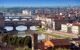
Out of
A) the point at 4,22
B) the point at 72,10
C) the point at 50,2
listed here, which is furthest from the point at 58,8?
the point at 4,22

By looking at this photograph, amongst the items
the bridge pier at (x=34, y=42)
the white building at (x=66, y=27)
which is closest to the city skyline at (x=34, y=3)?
the bridge pier at (x=34, y=42)

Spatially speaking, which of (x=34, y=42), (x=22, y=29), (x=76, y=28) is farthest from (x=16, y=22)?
(x=76, y=28)

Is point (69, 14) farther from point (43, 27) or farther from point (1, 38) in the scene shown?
point (1, 38)

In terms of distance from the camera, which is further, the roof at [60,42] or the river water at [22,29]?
the river water at [22,29]

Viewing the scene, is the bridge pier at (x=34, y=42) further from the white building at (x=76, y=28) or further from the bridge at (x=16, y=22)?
the white building at (x=76, y=28)

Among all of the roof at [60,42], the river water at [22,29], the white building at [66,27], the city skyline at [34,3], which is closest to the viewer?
the city skyline at [34,3]

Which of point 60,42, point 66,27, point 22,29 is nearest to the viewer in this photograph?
point 60,42

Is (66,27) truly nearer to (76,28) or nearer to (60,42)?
(76,28)

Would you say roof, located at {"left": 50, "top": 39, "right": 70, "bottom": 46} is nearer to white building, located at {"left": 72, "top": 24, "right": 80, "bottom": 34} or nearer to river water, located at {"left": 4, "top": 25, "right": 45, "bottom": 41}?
river water, located at {"left": 4, "top": 25, "right": 45, "bottom": 41}

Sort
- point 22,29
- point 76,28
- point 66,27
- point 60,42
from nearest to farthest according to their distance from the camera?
point 60,42 < point 22,29 < point 66,27 < point 76,28

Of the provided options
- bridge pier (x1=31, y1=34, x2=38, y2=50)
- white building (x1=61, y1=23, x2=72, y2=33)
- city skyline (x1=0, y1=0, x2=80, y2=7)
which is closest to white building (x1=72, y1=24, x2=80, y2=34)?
white building (x1=61, y1=23, x2=72, y2=33)

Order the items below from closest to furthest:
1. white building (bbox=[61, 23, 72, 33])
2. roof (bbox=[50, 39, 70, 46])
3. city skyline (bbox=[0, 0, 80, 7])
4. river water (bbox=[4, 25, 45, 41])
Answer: city skyline (bbox=[0, 0, 80, 7]), roof (bbox=[50, 39, 70, 46]), river water (bbox=[4, 25, 45, 41]), white building (bbox=[61, 23, 72, 33])
